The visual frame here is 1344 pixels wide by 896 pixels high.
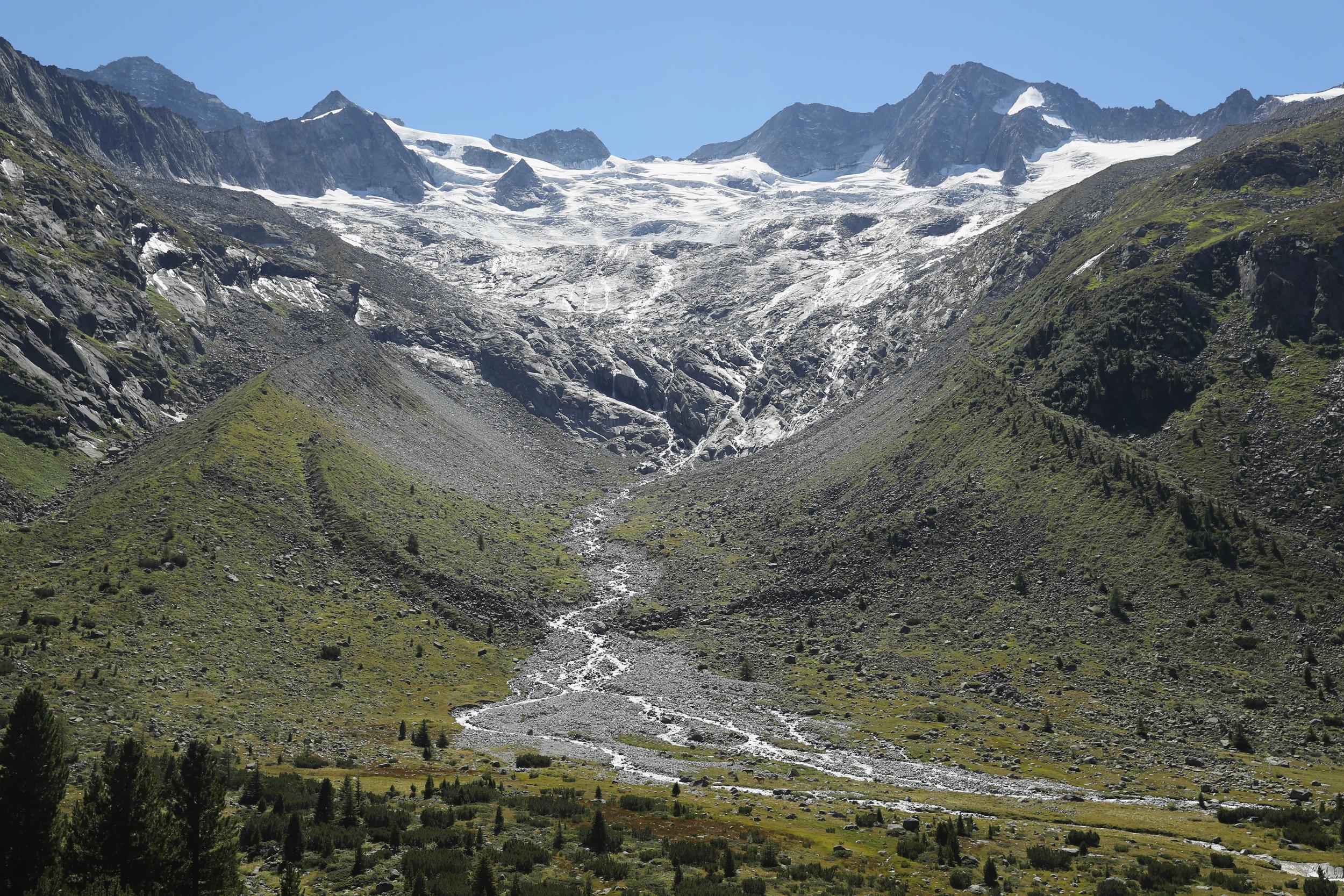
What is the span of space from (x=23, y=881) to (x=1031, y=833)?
48.9 m

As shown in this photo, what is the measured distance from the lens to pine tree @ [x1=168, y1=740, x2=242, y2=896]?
31.0m

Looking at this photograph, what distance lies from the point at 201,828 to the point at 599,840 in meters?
18.2

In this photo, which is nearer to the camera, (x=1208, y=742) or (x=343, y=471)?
(x=1208, y=742)

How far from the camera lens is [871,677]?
4013 inches

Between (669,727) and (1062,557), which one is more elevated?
(1062,557)

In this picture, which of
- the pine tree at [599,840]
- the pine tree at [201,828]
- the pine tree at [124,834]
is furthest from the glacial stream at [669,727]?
the pine tree at [124,834]

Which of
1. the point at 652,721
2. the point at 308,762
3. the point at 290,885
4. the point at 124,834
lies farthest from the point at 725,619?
the point at 290,885

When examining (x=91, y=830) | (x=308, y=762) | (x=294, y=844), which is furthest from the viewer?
(x=308, y=762)

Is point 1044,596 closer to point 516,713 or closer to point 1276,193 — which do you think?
point 516,713

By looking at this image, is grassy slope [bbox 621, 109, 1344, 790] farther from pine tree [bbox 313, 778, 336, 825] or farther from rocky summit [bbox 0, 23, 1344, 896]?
pine tree [bbox 313, 778, 336, 825]

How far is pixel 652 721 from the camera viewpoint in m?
90.7

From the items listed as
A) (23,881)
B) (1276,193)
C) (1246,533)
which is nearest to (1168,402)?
(1246,533)

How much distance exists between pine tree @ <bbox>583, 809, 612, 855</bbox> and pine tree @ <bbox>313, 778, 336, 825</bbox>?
13.2 metres

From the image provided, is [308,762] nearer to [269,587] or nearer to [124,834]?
[124,834]
